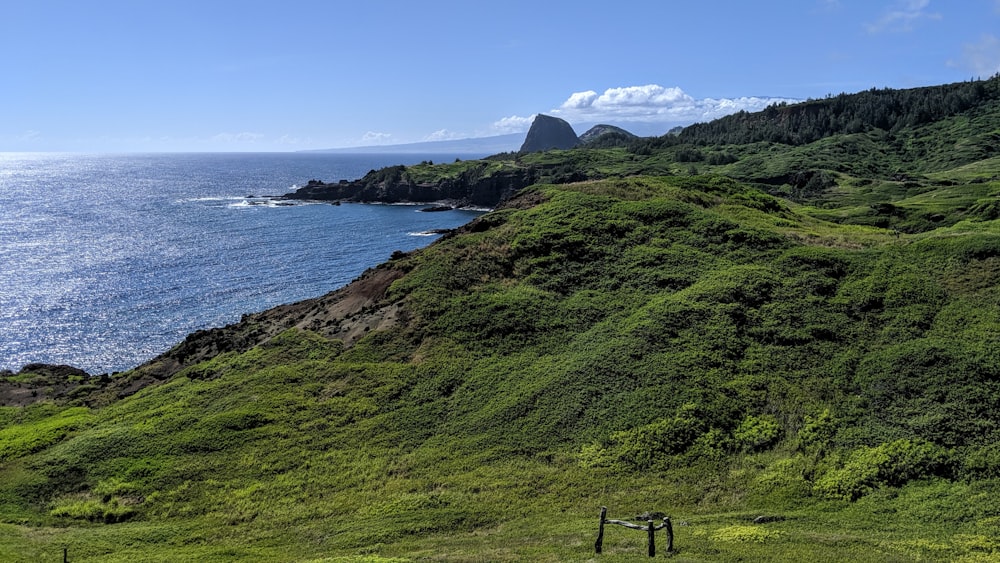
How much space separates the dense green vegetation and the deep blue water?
30.0 metres

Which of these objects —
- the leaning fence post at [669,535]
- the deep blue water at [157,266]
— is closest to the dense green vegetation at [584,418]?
the leaning fence post at [669,535]

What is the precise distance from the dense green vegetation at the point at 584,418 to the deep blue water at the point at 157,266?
1181 inches

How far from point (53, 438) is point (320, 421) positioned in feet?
61.9

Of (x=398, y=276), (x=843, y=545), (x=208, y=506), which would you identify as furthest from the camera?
(x=398, y=276)

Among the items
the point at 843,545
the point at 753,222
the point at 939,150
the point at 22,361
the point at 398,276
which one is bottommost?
the point at 22,361

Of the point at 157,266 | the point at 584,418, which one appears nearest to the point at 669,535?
the point at 584,418

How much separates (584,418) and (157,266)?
321 ft

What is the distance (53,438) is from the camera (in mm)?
41031

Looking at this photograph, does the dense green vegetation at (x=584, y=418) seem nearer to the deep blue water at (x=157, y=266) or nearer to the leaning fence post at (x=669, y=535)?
the leaning fence post at (x=669, y=535)

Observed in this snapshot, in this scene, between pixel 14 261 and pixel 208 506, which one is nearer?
pixel 208 506

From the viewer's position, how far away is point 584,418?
117 feet

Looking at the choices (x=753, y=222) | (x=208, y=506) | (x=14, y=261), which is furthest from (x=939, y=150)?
(x=14, y=261)

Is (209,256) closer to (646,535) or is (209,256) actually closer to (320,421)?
(320,421)

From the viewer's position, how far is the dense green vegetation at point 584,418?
2655 centimetres
